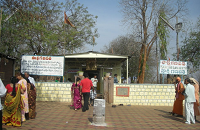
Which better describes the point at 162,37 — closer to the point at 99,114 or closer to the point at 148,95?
the point at 148,95

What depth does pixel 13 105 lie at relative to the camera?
630 centimetres

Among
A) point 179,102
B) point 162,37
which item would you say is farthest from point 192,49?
point 179,102

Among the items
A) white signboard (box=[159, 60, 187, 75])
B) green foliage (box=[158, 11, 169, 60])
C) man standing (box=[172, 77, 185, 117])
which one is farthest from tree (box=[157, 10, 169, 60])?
man standing (box=[172, 77, 185, 117])

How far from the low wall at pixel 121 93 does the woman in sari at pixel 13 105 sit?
5.76 metres

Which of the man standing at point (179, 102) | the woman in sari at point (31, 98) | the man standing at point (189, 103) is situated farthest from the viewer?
the man standing at point (179, 102)

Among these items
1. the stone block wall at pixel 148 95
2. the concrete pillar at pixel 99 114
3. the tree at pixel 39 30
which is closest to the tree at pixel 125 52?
the tree at pixel 39 30

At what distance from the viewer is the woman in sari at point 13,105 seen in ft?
20.7

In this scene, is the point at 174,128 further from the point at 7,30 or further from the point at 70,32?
the point at 70,32

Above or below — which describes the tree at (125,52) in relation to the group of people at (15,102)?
above

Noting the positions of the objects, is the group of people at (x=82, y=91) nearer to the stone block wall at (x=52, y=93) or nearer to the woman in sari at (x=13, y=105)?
the stone block wall at (x=52, y=93)

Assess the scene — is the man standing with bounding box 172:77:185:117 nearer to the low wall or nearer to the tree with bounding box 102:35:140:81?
the low wall

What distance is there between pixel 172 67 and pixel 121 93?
371 centimetres

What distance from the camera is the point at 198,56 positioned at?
18.4 meters

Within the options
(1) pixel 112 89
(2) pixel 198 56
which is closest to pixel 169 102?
(1) pixel 112 89
